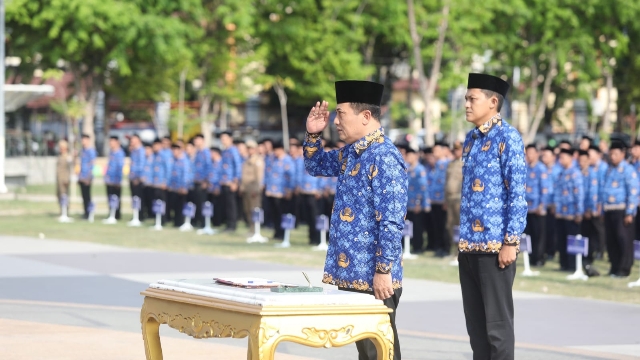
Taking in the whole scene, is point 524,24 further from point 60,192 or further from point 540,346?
point 540,346

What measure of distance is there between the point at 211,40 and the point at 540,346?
110ft

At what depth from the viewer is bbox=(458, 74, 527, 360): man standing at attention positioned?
24.8ft

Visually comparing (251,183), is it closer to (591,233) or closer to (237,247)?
(237,247)

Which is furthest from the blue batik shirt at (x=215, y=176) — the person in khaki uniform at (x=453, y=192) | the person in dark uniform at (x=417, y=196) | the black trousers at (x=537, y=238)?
the black trousers at (x=537, y=238)

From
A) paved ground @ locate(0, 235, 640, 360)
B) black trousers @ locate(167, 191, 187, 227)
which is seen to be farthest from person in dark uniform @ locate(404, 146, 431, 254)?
black trousers @ locate(167, 191, 187, 227)

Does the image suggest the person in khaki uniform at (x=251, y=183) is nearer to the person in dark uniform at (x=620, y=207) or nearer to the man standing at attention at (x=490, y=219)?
the person in dark uniform at (x=620, y=207)

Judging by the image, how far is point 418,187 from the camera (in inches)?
830

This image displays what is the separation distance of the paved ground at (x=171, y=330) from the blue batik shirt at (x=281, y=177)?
618 cm

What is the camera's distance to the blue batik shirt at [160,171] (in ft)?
88.4

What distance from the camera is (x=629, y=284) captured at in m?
15.8

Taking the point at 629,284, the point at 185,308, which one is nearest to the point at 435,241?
the point at 629,284

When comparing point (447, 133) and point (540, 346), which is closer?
point (540, 346)

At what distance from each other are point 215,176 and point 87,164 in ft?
10.6

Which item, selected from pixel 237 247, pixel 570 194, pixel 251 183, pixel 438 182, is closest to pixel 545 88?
pixel 251 183
